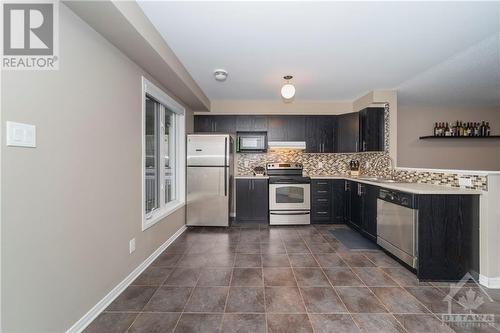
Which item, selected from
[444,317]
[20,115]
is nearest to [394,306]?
[444,317]

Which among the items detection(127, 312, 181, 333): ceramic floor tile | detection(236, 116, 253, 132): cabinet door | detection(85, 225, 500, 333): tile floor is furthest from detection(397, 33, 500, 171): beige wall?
detection(127, 312, 181, 333): ceramic floor tile

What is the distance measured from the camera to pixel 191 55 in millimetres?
2549

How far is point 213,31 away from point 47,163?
68.0 inches

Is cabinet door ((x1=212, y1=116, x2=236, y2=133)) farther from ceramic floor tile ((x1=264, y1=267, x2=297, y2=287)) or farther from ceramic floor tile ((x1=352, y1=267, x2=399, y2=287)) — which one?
ceramic floor tile ((x1=352, y1=267, x2=399, y2=287))

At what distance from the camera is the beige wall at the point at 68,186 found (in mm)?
1162

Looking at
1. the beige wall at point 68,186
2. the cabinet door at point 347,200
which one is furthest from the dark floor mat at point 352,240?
the beige wall at point 68,186

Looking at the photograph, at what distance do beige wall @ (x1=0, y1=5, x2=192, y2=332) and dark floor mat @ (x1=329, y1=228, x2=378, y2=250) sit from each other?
113 inches

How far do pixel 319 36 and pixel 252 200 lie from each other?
2.93m

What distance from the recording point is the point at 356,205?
12.2 feet

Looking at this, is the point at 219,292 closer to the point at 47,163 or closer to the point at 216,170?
the point at 47,163

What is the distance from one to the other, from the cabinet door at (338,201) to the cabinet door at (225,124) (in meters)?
2.29

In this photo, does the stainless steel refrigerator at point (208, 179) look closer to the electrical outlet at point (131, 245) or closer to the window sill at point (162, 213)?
the window sill at point (162, 213)

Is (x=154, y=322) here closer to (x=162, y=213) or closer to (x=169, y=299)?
(x=169, y=299)

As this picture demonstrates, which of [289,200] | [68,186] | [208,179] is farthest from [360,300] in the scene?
[208,179]
